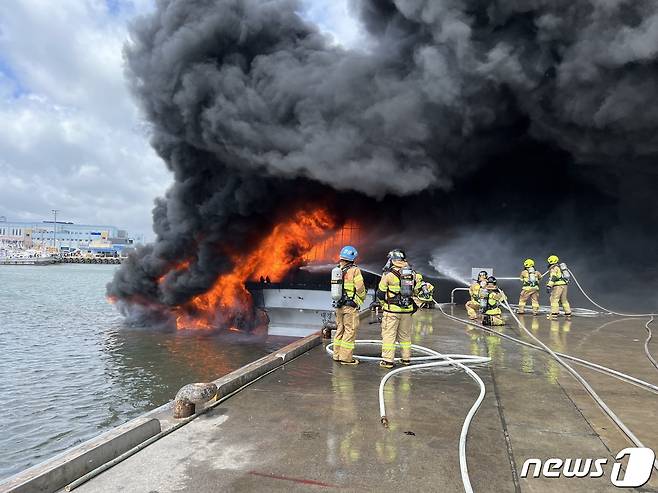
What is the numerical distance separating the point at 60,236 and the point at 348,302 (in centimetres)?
15182

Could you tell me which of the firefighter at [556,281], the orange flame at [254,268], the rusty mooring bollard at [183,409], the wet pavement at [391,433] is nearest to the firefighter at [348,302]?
the wet pavement at [391,433]

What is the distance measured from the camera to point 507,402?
4996mm

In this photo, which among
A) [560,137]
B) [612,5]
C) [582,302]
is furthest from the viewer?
[582,302]

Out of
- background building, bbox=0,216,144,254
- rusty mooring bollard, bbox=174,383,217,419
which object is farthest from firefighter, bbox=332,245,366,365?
background building, bbox=0,216,144,254

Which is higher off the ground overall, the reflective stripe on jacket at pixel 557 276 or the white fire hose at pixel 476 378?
the reflective stripe on jacket at pixel 557 276

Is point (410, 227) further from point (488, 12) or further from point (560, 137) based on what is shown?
point (488, 12)

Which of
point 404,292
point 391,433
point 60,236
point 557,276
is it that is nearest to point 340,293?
point 404,292

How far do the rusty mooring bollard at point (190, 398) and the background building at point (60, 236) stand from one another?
421ft

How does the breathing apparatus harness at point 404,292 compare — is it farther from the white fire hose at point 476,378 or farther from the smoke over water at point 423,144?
the smoke over water at point 423,144

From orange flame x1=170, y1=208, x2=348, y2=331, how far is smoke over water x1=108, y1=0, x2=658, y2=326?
0.48ft

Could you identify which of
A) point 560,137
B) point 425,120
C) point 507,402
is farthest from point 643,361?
point 425,120

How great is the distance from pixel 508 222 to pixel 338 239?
913 centimetres

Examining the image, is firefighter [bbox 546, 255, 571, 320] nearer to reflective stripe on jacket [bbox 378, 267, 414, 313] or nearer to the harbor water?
reflective stripe on jacket [bbox 378, 267, 414, 313]

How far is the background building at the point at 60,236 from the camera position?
126m
